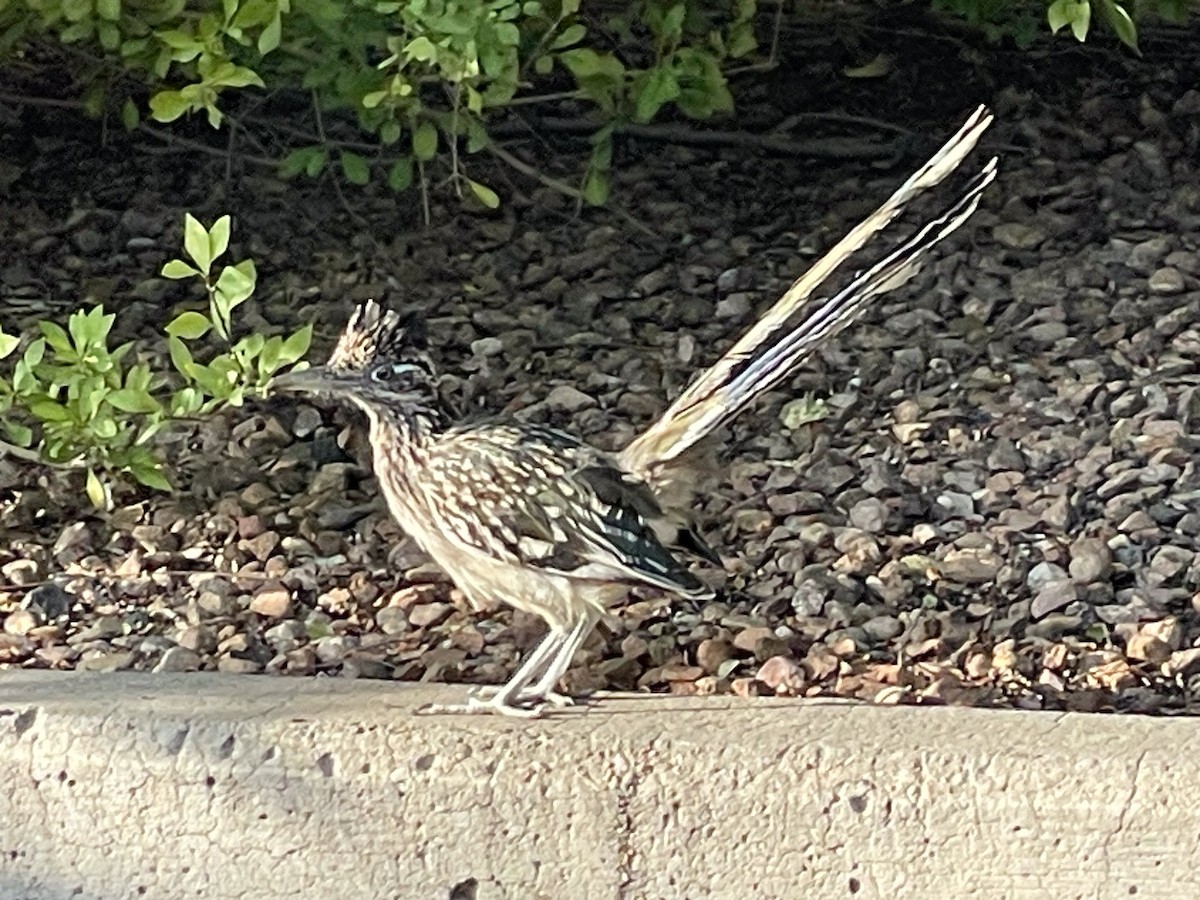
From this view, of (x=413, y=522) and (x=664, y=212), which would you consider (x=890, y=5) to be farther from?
(x=413, y=522)

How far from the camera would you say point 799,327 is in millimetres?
3400

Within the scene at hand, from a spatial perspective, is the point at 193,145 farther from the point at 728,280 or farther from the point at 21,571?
the point at 21,571

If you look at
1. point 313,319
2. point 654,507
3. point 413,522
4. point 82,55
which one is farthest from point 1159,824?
point 82,55

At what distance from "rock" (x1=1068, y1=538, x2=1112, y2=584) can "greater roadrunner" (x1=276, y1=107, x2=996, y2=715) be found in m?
1.21

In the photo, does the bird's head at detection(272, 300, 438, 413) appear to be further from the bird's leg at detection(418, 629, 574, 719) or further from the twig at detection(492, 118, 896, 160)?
the twig at detection(492, 118, 896, 160)

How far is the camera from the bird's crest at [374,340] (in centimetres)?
349

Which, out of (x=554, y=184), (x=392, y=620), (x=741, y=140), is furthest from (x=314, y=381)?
(x=741, y=140)

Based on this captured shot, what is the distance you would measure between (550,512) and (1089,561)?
5.13ft

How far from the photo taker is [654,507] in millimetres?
3516

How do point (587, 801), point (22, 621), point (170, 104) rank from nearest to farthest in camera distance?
point (587, 801) < point (22, 621) < point (170, 104)

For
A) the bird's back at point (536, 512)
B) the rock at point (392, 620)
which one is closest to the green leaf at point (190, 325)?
the bird's back at point (536, 512)

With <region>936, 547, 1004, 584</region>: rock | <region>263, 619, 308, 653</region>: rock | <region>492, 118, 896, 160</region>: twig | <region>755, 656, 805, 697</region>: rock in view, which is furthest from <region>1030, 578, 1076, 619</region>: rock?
<region>492, 118, 896, 160</region>: twig

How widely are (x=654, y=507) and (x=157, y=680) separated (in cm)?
99

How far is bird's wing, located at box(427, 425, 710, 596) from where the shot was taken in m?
3.40
